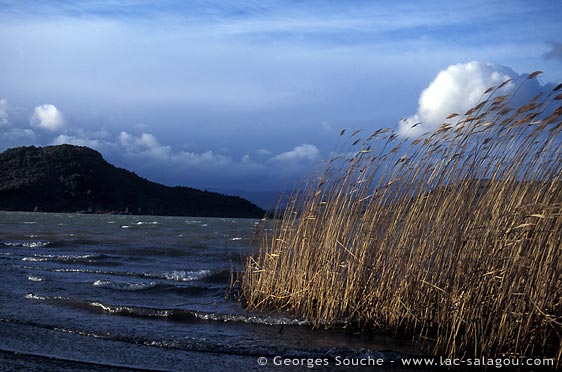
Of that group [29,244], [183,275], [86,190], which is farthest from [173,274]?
[86,190]

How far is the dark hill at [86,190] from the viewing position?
92.9 meters

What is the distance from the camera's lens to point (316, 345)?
262 inches

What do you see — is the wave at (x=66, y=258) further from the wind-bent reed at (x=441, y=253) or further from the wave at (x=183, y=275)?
the wind-bent reed at (x=441, y=253)

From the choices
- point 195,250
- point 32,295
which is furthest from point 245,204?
point 32,295

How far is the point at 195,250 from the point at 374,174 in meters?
11.2

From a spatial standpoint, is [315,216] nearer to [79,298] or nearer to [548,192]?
[548,192]

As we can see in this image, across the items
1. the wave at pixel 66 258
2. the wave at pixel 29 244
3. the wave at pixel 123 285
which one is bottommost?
the wave at pixel 123 285

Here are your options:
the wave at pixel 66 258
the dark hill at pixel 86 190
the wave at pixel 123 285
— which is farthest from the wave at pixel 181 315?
the dark hill at pixel 86 190

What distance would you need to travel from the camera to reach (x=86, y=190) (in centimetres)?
9956

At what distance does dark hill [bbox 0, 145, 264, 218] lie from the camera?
92875 millimetres

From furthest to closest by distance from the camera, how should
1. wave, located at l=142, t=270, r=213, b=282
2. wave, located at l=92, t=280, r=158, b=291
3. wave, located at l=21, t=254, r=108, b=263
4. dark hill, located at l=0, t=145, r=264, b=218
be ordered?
dark hill, located at l=0, t=145, r=264, b=218 → wave, located at l=21, t=254, r=108, b=263 → wave, located at l=142, t=270, r=213, b=282 → wave, located at l=92, t=280, r=158, b=291

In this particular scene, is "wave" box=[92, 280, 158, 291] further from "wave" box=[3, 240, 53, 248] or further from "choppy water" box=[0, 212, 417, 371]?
"wave" box=[3, 240, 53, 248]

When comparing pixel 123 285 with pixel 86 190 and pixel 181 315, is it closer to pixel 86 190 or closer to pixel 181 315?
pixel 181 315

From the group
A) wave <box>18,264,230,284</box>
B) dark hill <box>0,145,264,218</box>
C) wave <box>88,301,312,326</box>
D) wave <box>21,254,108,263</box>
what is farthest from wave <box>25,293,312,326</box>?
dark hill <box>0,145,264,218</box>
